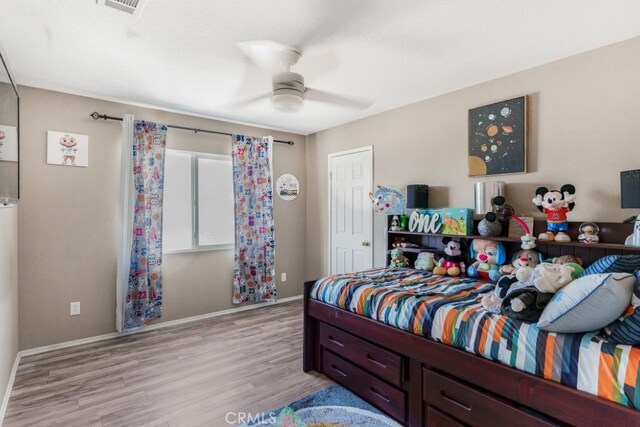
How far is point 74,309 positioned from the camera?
3.13m

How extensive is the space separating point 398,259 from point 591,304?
Result: 190cm

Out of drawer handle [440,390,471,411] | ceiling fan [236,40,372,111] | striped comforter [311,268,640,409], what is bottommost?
drawer handle [440,390,471,411]

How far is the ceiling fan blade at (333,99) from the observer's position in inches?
124

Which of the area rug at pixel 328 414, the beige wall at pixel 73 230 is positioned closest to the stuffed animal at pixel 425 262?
the area rug at pixel 328 414

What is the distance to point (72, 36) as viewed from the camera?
82.9 inches

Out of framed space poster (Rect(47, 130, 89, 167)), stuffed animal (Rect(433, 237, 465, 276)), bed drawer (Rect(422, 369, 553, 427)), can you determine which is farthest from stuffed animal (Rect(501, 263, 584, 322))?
framed space poster (Rect(47, 130, 89, 167))

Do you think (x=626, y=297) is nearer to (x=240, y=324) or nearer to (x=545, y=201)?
(x=545, y=201)

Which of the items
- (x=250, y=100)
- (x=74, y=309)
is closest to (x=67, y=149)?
(x=74, y=309)

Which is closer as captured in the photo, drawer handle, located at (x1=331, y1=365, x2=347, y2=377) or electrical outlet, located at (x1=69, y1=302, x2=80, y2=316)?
drawer handle, located at (x1=331, y1=365, x2=347, y2=377)

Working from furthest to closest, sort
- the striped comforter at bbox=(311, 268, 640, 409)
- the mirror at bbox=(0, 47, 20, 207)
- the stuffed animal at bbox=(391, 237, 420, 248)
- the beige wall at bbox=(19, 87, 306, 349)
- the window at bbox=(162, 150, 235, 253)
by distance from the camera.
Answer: the window at bbox=(162, 150, 235, 253)
the stuffed animal at bbox=(391, 237, 420, 248)
the beige wall at bbox=(19, 87, 306, 349)
the mirror at bbox=(0, 47, 20, 207)
the striped comforter at bbox=(311, 268, 640, 409)

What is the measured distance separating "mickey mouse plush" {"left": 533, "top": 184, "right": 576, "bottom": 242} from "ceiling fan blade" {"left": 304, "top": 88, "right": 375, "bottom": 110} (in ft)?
5.98

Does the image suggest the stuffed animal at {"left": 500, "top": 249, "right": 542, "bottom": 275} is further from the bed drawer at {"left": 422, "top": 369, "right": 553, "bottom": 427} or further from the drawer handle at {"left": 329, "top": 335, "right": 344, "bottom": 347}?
the drawer handle at {"left": 329, "top": 335, "right": 344, "bottom": 347}

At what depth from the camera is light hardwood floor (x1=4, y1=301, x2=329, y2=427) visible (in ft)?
6.83

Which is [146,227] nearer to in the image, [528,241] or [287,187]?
[287,187]
